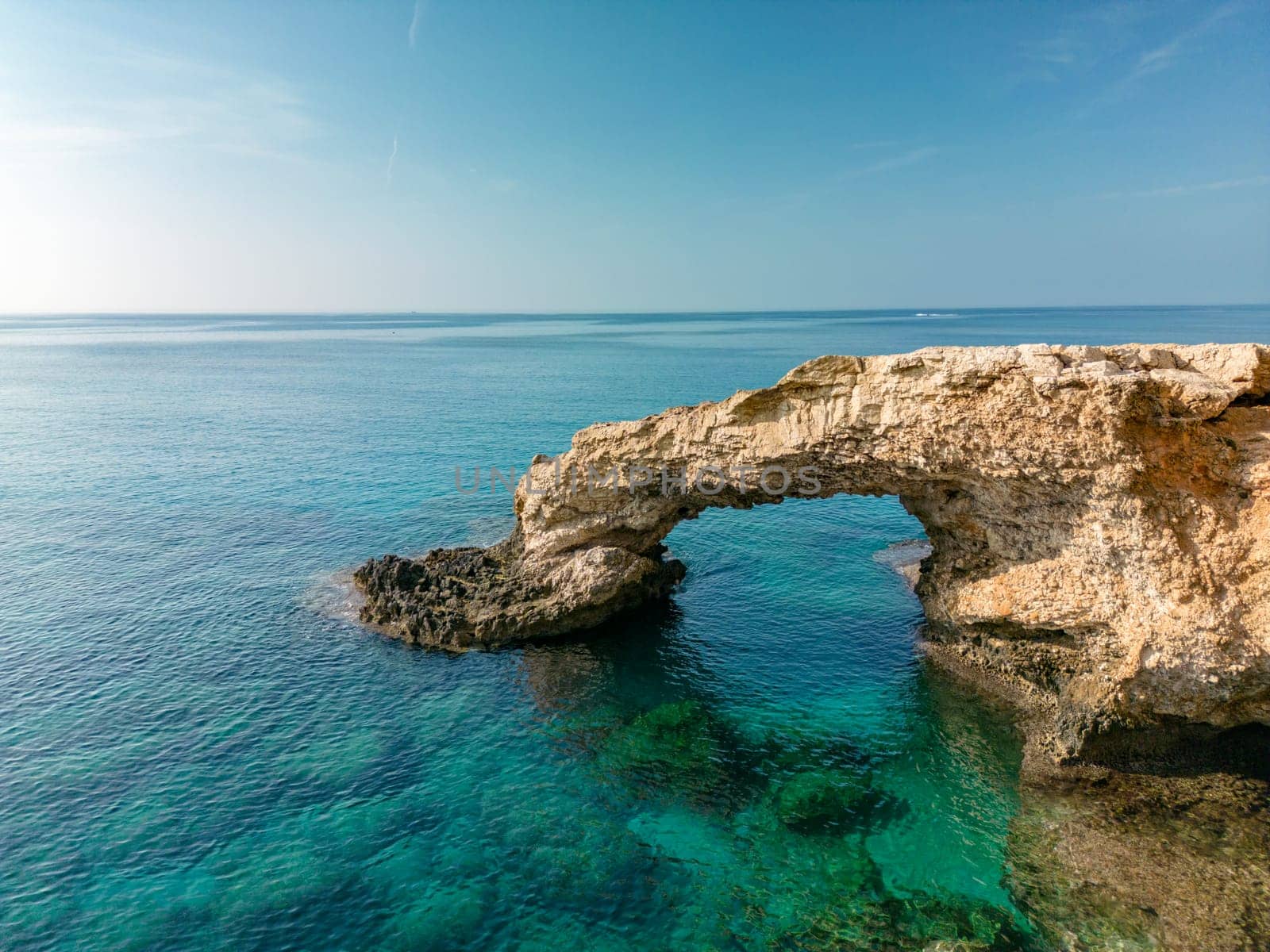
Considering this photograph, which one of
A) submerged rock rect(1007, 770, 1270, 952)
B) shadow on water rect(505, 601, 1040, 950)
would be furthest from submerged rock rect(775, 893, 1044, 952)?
submerged rock rect(1007, 770, 1270, 952)

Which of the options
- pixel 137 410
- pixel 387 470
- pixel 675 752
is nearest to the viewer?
pixel 675 752

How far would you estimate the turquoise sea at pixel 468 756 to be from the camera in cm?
1830

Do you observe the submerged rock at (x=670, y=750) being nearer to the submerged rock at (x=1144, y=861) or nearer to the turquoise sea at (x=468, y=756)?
the turquoise sea at (x=468, y=756)

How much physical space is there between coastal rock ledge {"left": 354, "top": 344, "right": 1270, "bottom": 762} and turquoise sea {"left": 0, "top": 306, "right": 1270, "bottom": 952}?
2.64 meters

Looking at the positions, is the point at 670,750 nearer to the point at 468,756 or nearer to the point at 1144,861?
the point at 468,756

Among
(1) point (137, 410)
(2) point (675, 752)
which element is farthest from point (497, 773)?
(1) point (137, 410)

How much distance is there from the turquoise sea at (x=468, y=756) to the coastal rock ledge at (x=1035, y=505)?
2.64m

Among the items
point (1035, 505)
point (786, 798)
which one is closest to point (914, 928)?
point (786, 798)

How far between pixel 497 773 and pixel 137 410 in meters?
90.5

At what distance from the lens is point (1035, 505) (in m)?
24.2

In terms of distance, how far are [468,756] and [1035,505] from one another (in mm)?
21392

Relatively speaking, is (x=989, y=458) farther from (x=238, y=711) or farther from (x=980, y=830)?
(x=238, y=711)

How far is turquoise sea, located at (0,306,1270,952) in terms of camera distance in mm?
18297

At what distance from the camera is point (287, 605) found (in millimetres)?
35969
